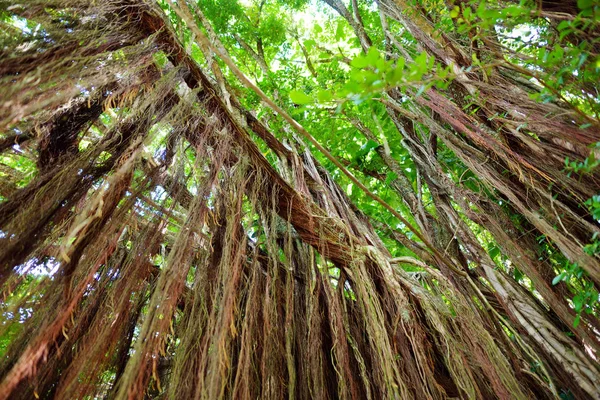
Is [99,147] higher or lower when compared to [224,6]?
lower

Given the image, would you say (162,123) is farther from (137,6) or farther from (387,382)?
(387,382)

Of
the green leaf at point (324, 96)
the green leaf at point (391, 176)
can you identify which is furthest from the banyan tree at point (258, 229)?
the green leaf at point (391, 176)

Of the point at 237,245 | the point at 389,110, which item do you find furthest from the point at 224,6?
the point at 237,245

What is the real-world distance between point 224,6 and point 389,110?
1.68 m

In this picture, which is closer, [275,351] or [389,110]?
[275,351]

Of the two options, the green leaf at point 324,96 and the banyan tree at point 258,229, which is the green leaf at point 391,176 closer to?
the banyan tree at point 258,229

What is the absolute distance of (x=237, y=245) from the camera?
1.46 metres

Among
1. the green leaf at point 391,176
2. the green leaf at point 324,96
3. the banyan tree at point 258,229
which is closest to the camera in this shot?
the green leaf at point 324,96

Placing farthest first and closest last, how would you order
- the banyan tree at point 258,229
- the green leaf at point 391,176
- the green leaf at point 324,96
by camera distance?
the green leaf at point 391,176, the banyan tree at point 258,229, the green leaf at point 324,96

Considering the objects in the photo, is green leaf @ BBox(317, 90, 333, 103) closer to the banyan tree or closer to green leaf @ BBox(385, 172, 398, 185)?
the banyan tree

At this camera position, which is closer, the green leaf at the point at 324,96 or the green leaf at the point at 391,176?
the green leaf at the point at 324,96

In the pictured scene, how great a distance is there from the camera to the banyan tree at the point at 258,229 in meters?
0.99

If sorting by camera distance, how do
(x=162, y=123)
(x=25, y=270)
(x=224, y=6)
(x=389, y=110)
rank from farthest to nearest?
(x=224, y=6)
(x=389, y=110)
(x=162, y=123)
(x=25, y=270)

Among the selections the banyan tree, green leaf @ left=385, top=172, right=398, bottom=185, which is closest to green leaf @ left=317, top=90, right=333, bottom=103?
the banyan tree
